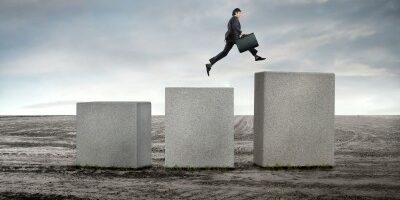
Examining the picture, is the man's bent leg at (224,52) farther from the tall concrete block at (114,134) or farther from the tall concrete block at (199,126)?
the tall concrete block at (114,134)

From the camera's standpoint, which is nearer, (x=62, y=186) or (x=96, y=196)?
(x=96, y=196)

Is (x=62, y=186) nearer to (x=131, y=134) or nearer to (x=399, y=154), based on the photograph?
(x=131, y=134)

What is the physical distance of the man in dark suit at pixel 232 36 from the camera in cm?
1198

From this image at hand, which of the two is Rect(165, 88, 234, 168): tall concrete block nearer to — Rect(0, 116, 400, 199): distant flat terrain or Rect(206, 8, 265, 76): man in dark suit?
Rect(0, 116, 400, 199): distant flat terrain

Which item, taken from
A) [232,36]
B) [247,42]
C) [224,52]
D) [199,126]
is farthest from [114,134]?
[247,42]

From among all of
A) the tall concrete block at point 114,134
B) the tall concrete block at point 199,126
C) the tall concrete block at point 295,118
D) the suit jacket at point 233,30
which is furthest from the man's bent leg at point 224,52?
the tall concrete block at point 114,134

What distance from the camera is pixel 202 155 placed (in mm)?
11406

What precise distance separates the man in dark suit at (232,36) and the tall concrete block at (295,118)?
91cm

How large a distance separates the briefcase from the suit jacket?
0.12 m

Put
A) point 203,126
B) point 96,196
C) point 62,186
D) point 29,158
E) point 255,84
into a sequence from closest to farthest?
point 96,196 → point 62,186 → point 203,126 → point 255,84 → point 29,158

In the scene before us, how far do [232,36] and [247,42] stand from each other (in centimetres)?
38

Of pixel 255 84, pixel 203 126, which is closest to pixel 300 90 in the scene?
pixel 255 84

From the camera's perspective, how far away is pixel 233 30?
12.0 m

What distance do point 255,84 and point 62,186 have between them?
4944 mm
